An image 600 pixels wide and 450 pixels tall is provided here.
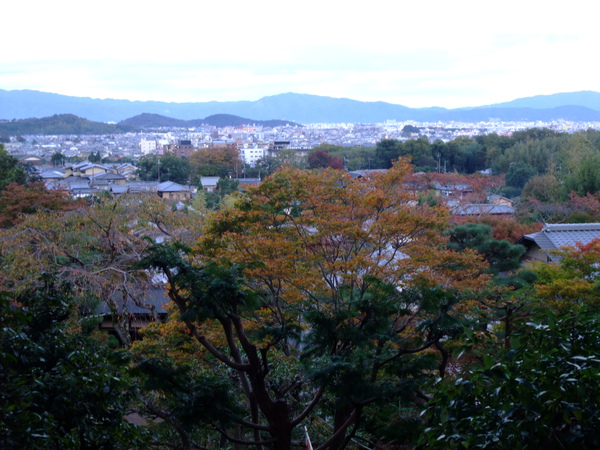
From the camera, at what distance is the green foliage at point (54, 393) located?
88.8 inches

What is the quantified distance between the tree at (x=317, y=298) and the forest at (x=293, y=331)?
0.10ft

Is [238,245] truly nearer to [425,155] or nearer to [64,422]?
[64,422]

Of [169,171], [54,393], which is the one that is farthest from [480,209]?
[169,171]

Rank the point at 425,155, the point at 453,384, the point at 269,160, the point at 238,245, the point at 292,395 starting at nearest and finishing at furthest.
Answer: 1. the point at 453,384
2. the point at 292,395
3. the point at 238,245
4. the point at 425,155
5. the point at 269,160

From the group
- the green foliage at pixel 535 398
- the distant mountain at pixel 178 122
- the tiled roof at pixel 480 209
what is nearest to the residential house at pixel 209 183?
the tiled roof at pixel 480 209

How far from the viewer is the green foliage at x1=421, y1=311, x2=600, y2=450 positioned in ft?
6.77

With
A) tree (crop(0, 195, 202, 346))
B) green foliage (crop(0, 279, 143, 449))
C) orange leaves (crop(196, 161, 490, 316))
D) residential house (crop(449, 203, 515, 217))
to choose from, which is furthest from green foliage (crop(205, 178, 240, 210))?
green foliage (crop(0, 279, 143, 449))

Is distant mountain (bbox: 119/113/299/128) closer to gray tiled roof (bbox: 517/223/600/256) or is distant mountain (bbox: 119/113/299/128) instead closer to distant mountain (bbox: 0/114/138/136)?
distant mountain (bbox: 0/114/138/136)

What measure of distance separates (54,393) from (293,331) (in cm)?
251

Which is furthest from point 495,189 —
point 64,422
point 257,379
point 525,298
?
point 64,422

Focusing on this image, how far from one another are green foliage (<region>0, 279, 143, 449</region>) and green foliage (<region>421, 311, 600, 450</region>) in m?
1.67

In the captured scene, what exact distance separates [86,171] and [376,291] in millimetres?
48180

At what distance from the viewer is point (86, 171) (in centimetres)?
4875

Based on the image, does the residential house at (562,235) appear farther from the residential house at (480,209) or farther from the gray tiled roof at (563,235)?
the residential house at (480,209)
